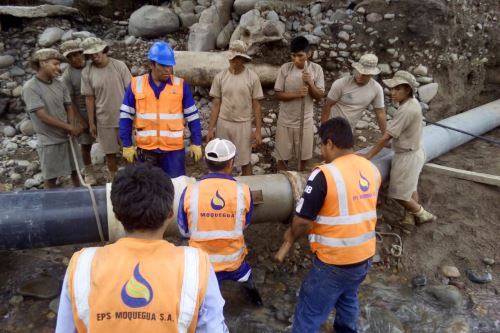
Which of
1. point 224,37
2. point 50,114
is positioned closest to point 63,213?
point 50,114

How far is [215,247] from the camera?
8.87ft

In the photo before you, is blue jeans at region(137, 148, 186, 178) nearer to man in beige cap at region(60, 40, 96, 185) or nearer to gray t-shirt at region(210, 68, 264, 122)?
gray t-shirt at region(210, 68, 264, 122)

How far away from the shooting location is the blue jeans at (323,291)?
264 cm

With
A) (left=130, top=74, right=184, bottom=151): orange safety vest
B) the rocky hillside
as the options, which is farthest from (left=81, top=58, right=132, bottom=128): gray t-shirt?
the rocky hillside

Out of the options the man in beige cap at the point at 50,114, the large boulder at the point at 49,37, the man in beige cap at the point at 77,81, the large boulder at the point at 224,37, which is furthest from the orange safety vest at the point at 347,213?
the large boulder at the point at 49,37

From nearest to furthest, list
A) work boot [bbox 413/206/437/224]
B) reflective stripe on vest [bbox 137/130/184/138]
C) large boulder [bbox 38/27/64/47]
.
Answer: reflective stripe on vest [bbox 137/130/184/138] < work boot [bbox 413/206/437/224] < large boulder [bbox 38/27/64/47]

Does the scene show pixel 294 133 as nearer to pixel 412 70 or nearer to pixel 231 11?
pixel 412 70

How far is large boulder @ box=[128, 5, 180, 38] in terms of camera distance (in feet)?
24.0

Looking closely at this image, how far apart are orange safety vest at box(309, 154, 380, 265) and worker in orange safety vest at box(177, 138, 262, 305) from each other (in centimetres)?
53

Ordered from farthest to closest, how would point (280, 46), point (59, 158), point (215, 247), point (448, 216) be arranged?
point (280, 46), point (448, 216), point (59, 158), point (215, 247)

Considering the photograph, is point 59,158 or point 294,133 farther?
point 294,133

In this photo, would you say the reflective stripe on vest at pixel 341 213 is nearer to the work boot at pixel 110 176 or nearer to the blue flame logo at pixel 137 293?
the blue flame logo at pixel 137 293

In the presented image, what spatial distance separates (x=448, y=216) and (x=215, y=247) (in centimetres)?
306

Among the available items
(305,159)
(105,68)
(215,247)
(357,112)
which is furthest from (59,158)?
(357,112)
